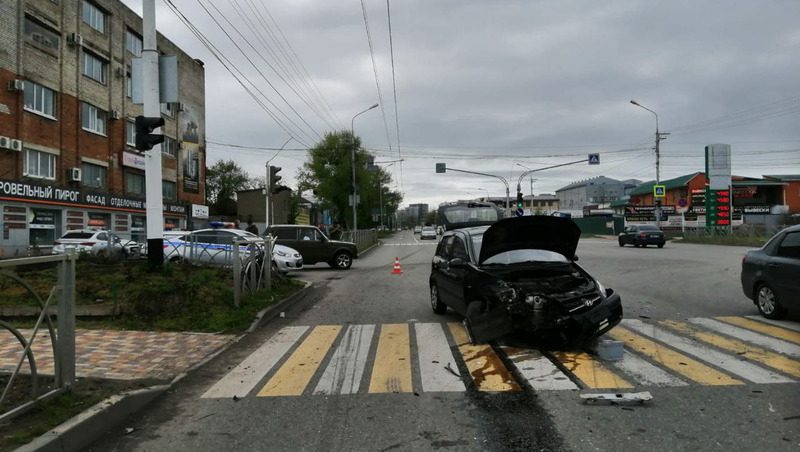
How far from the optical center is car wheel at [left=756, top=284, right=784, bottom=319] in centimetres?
858

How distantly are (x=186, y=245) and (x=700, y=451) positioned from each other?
14.7 meters

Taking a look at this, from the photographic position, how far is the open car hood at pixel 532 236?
25.0 feet

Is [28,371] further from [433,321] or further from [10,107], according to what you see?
[10,107]

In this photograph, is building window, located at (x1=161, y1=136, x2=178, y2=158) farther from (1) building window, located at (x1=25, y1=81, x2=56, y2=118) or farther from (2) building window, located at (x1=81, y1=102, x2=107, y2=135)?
(1) building window, located at (x1=25, y1=81, x2=56, y2=118)

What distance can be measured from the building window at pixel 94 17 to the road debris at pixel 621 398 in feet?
108

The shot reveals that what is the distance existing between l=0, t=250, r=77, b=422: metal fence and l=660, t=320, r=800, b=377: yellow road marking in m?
6.68

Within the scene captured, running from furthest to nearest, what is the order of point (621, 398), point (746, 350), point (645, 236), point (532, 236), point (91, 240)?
point (645, 236)
point (91, 240)
point (532, 236)
point (746, 350)
point (621, 398)

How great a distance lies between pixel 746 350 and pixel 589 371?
2365 millimetres

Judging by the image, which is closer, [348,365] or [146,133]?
[348,365]

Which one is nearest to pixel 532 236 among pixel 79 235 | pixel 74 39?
pixel 79 235

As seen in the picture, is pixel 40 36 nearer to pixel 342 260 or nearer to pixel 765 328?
pixel 342 260

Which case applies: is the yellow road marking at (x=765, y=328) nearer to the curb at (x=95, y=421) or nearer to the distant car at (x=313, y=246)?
the curb at (x=95, y=421)

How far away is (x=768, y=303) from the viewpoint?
28.9 ft

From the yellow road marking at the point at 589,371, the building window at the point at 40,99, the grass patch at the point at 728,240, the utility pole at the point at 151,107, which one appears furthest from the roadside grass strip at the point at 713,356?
the grass patch at the point at 728,240
